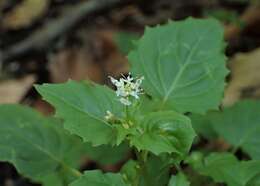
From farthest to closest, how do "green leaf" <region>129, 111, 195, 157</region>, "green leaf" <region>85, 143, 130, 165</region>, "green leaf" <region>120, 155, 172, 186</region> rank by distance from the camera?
"green leaf" <region>85, 143, 130, 165</region> → "green leaf" <region>120, 155, 172, 186</region> → "green leaf" <region>129, 111, 195, 157</region>

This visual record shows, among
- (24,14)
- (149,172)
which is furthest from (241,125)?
(24,14)

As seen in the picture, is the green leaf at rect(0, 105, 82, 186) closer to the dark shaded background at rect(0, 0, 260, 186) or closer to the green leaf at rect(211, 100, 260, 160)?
the green leaf at rect(211, 100, 260, 160)

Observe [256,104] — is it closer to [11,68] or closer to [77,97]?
[77,97]

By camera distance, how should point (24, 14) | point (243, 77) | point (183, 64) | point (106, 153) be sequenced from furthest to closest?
point (24, 14) → point (243, 77) → point (106, 153) → point (183, 64)

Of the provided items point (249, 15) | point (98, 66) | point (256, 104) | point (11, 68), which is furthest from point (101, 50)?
point (256, 104)

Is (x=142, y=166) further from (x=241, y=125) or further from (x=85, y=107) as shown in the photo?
(x=241, y=125)

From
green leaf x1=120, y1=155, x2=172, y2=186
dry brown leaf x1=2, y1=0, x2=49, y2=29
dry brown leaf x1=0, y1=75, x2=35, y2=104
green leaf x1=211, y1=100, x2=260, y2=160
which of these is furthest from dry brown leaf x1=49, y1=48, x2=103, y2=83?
green leaf x1=120, y1=155, x2=172, y2=186
